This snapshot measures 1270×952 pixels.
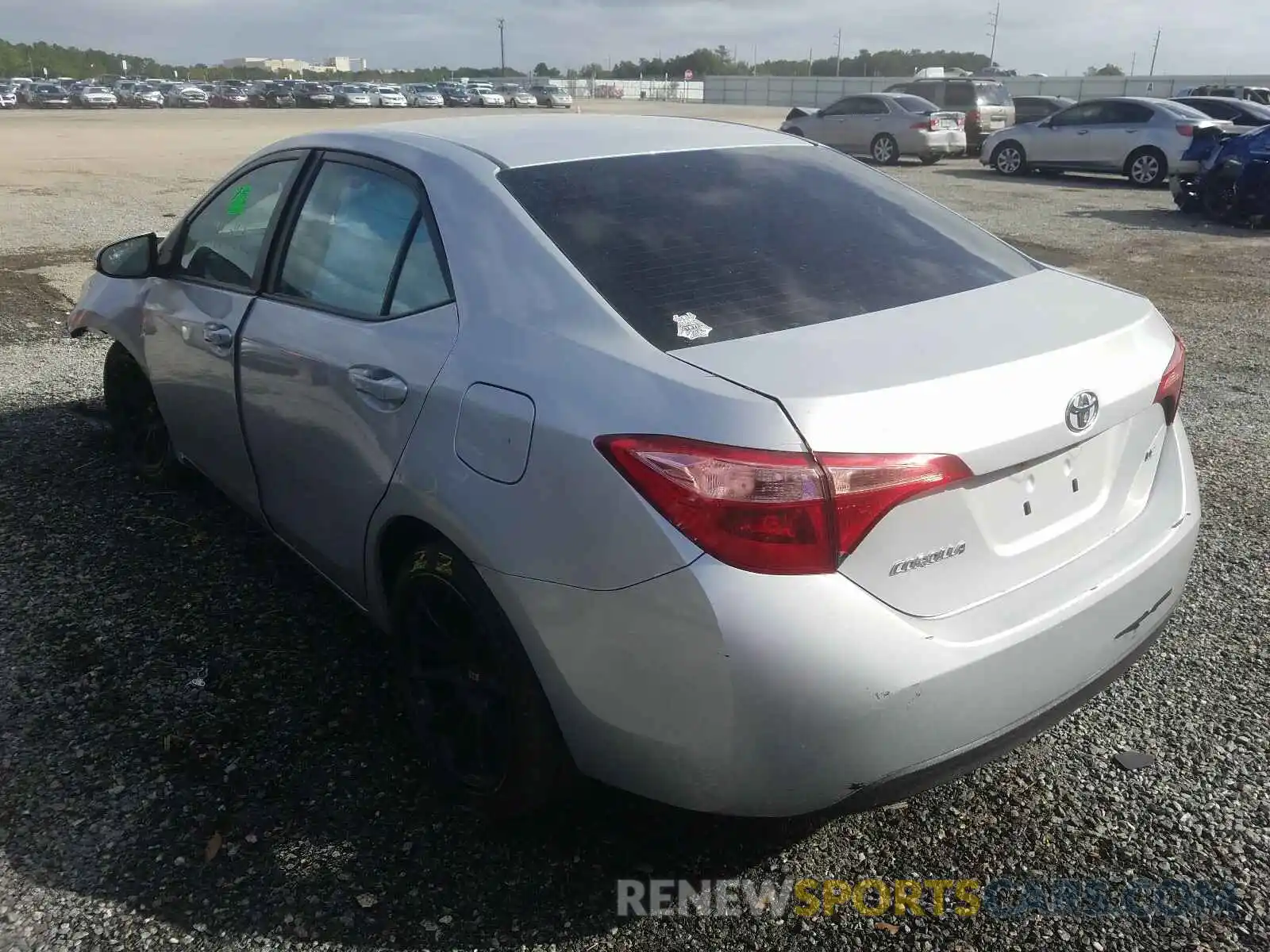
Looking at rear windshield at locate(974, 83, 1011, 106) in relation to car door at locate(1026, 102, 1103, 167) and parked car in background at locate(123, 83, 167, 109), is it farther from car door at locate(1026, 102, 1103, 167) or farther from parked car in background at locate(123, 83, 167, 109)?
parked car in background at locate(123, 83, 167, 109)

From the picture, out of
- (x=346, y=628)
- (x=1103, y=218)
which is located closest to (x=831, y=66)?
(x=1103, y=218)

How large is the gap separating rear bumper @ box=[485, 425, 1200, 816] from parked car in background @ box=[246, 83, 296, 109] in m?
65.8

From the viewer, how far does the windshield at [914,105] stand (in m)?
23.2

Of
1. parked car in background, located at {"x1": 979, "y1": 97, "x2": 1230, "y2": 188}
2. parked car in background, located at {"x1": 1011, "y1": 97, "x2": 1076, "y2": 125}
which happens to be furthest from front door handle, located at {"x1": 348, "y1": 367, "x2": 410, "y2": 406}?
parked car in background, located at {"x1": 1011, "y1": 97, "x2": 1076, "y2": 125}

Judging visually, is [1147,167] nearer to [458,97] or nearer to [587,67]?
[458,97]

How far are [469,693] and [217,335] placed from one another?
1.69 m

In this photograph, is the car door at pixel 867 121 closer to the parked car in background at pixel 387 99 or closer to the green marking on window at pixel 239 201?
the green marking on window at pixel 239 201

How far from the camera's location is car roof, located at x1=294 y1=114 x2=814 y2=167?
2.94m

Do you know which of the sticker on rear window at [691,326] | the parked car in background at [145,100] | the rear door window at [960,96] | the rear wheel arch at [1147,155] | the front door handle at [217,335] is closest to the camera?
the sticker on rear window at [691,326]

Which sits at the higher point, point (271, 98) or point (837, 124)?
point (837, 124)

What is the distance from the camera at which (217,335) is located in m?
3.52

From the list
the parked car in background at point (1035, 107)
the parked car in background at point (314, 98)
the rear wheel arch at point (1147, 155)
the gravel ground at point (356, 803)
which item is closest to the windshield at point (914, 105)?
the parked car in background at point (1035, 107)

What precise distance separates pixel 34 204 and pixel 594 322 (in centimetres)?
1554

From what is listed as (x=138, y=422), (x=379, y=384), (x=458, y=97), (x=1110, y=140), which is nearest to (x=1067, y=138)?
(x=1110, y=140)
